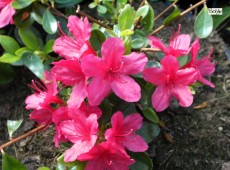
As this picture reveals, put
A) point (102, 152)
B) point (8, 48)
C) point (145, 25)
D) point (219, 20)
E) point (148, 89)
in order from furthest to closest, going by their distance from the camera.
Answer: point (219, 20) → point (8, 48) → point (145, 25) → point (148, 89) → point (102, 152)

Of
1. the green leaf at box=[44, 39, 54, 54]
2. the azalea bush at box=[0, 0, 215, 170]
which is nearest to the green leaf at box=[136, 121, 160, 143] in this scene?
the azalea bush at box=[0, 0, 215, 170]

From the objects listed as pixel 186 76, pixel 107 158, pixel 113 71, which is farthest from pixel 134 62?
pixel 107 158

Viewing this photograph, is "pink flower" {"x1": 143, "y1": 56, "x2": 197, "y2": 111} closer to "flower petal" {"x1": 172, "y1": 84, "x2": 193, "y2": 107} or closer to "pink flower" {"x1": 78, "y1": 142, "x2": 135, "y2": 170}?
"flower petal" {"x1": 172, "y1": 84, "x2": 193, "y2": 107}

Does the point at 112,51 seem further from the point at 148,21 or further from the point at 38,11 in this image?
the point at 38,11

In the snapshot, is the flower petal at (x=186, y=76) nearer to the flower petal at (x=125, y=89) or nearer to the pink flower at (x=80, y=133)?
the flower petal at (x=125, y=89)

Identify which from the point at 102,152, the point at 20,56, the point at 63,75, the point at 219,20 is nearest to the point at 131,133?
the point at 102,152

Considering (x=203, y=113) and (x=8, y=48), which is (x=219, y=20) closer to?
(x=203, y=113)
